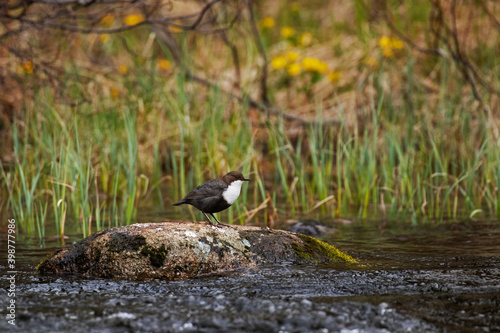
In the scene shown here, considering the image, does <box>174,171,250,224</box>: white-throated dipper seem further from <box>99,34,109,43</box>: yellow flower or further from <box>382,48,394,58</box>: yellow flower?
<box>99,34,109,43</box>: yellow flower

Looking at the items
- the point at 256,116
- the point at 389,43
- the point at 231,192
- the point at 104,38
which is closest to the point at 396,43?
the point at 389,43

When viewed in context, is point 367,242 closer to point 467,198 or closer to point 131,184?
point 467,198

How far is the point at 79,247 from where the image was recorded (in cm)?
367

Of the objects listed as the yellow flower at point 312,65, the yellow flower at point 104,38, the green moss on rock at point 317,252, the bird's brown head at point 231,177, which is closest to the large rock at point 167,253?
the green moss on rock at point 317,252

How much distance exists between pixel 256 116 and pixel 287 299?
6.39 metres

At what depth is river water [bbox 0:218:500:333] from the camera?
8.95ft

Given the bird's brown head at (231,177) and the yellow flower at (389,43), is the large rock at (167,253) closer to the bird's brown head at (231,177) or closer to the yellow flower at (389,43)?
the bird's brown head at (231,177)

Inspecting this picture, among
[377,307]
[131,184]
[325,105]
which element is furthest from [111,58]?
[377,307]

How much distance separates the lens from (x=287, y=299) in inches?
121

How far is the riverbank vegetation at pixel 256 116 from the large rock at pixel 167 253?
90cm

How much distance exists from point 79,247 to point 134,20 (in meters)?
6.28

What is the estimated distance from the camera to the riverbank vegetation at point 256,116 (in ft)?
18.6

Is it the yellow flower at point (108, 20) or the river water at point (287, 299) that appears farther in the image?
the yellow flower at point (108, 20)

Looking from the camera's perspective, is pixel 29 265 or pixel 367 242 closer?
pixel 29 265
